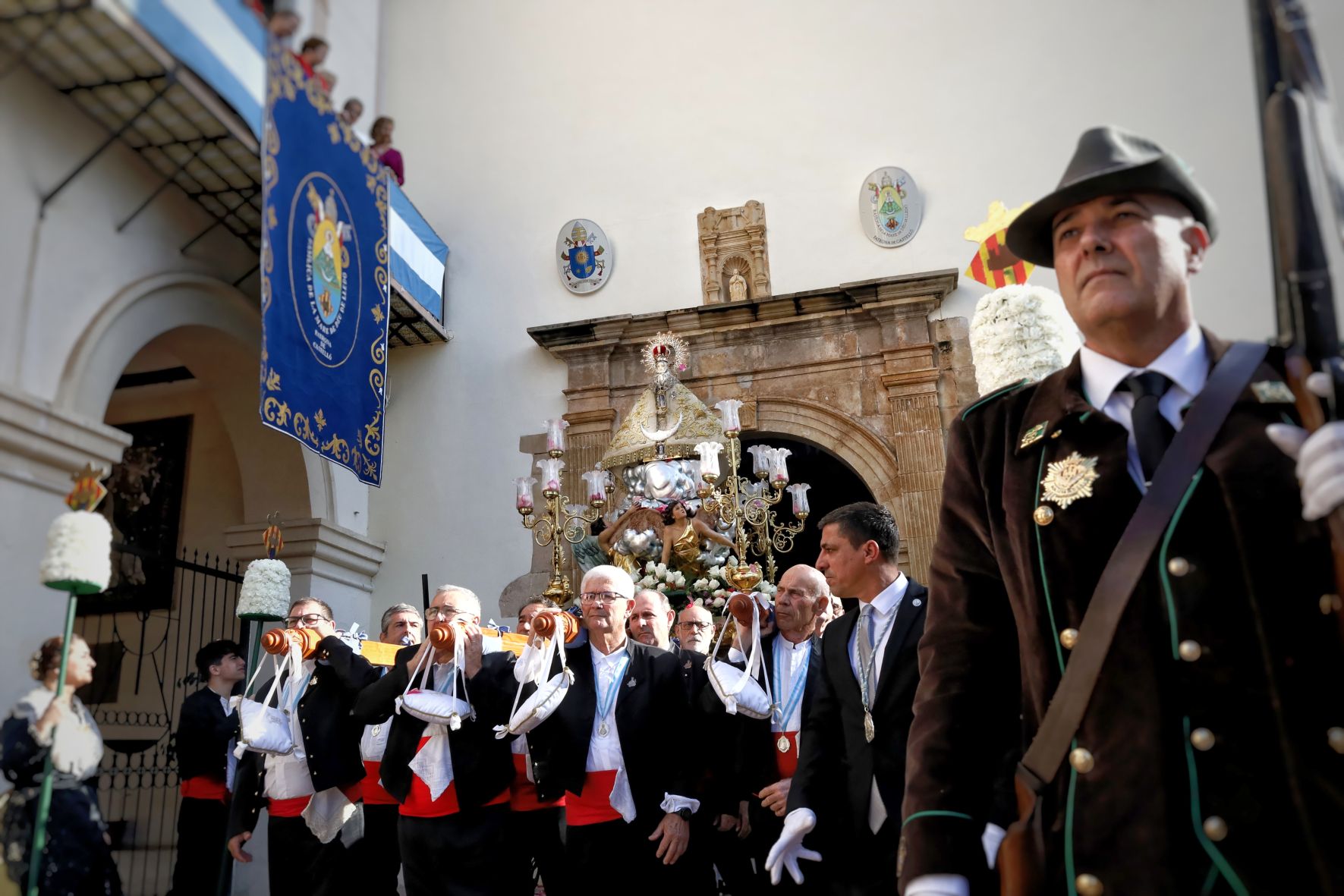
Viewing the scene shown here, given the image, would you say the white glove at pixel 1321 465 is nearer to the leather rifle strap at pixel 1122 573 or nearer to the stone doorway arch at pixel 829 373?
the leather rifle strap at pixel 1122 573

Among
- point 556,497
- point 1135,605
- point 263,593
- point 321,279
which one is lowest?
point 1135,605

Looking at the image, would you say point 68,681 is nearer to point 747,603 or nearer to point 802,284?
point 747,603

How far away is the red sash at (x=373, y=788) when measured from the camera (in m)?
4.86

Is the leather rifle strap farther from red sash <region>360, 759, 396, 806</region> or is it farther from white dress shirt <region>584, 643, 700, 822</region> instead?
red sash <region>360, 759, 396, 806</region>

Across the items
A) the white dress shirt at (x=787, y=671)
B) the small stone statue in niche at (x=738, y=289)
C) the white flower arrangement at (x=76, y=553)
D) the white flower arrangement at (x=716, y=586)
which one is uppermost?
the small stone statue in niche at (x=738, y=289)

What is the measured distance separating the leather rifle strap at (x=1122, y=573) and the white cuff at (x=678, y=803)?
2732mm

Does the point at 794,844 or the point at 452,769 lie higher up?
the point at 452,769

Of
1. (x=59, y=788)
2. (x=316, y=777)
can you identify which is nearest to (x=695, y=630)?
(x=316, y=777)

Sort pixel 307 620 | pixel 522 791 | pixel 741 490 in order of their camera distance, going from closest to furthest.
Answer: pixel 522 791 → pixel 307 620 → pixel 741 490

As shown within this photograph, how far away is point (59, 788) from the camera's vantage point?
3.93 meters

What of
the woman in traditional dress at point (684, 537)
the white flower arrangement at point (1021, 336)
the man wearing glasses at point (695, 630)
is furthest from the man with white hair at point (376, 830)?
the white flower arrangement at point (1021, 336)

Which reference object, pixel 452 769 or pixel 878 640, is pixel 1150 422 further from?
pixel 452 769

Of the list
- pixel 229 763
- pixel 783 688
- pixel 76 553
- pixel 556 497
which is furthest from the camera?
pixel 556 497

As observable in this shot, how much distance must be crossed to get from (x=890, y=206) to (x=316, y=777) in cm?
697
